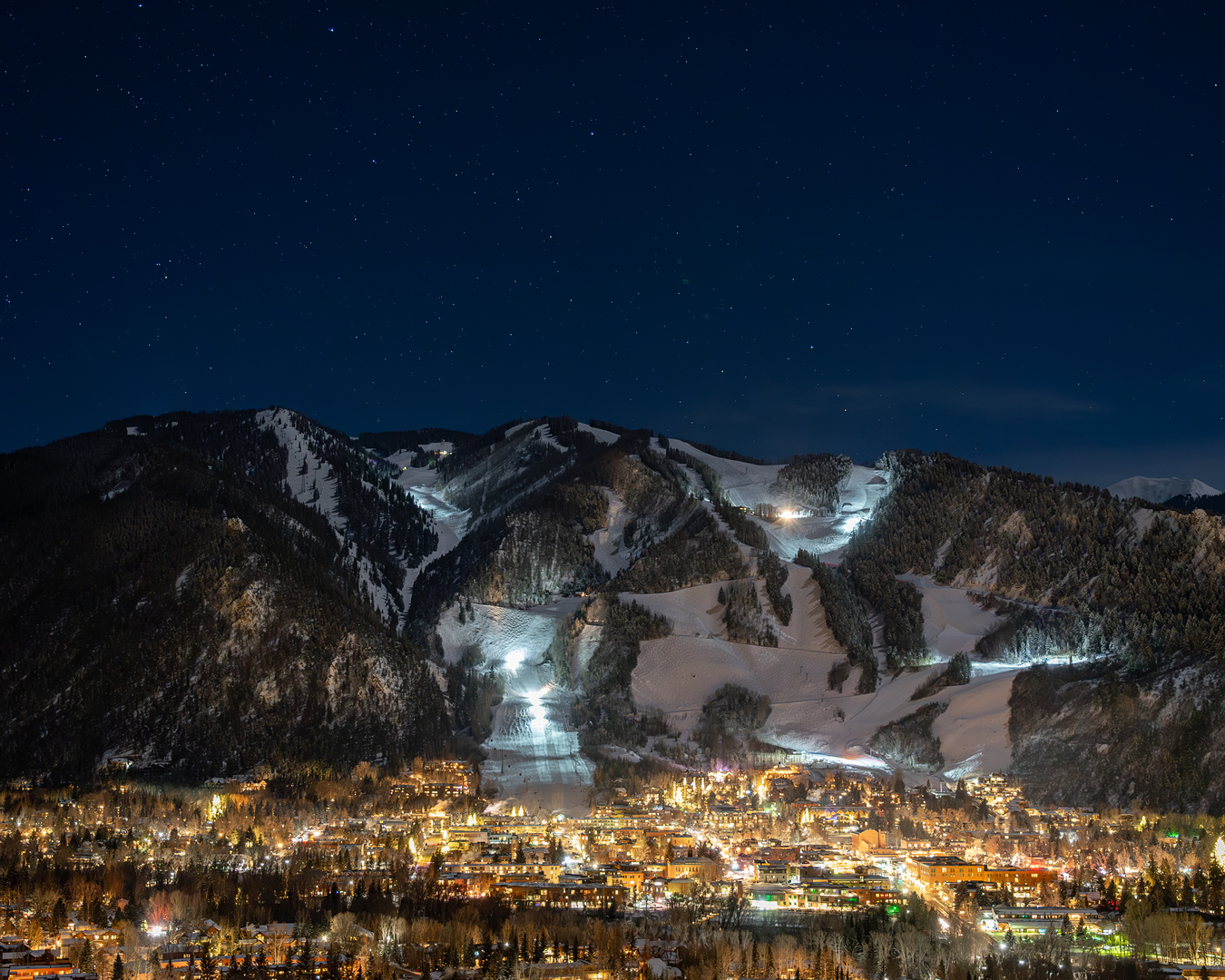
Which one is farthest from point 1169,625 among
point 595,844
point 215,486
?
point 215,486

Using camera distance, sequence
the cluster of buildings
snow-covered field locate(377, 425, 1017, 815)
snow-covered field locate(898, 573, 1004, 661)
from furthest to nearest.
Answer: snow-covered field locate(898, 573, 1004, 661) → snow-covered field locate(377, 425, 1017, 815) → the cluster of buildings

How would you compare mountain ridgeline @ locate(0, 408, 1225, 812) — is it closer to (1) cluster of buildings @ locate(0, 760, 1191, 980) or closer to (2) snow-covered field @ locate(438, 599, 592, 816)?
(2) snow-covered field @ locate(438, 599, 592, 816)

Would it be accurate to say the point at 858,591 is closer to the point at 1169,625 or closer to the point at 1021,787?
the point at 1169,625

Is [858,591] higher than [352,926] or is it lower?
higher

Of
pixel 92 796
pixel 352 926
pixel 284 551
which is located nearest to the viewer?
pixel 352 926

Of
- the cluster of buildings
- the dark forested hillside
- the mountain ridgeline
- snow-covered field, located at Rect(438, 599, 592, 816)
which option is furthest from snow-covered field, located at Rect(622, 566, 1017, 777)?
the dark forested hillside

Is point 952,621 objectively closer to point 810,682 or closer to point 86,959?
point 810,682
